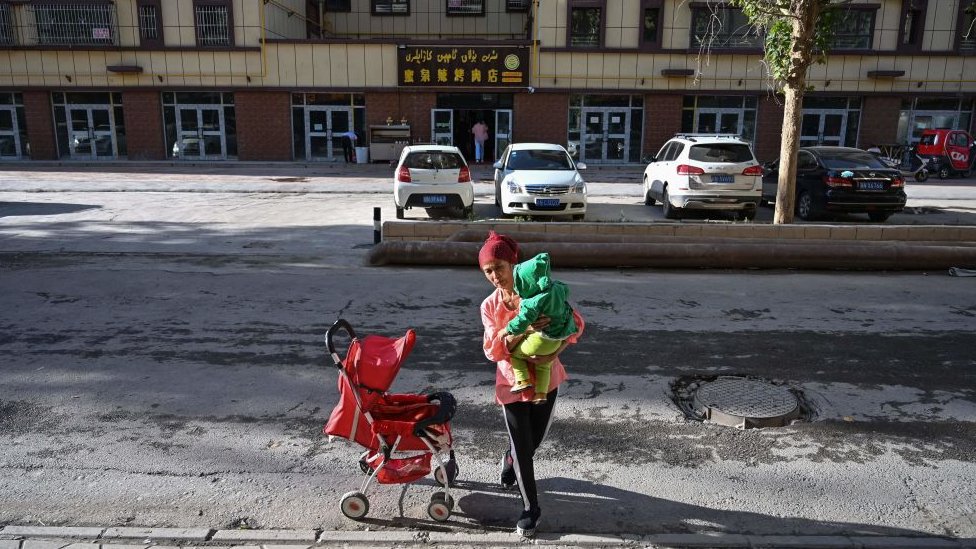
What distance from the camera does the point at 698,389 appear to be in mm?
5770

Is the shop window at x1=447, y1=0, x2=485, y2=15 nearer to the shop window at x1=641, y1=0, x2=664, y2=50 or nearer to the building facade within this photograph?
the building facade

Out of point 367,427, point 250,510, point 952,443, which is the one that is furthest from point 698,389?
point 250,510

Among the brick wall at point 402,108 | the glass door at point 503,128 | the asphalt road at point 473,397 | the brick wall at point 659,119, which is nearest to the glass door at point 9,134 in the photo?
the brick wall at point 402,108

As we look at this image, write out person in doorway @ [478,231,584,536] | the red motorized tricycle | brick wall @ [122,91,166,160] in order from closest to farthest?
person in doorway @ [478,231,584,536]
the red motorized tricycle
brick wall @ [122,91,166,160]

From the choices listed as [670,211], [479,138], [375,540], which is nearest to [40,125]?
[479,138]

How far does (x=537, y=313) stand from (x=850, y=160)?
539 inches

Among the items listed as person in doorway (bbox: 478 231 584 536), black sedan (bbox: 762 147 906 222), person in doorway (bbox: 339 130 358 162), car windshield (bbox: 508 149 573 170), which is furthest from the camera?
person in doorway (bbox: 339 130 358 162)

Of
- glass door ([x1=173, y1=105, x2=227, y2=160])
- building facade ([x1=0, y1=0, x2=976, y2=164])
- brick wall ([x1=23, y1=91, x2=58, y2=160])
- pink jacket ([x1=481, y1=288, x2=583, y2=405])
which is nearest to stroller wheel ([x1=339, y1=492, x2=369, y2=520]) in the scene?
pink jacket ([x1=481, y1=288, x2=583, y2=405])

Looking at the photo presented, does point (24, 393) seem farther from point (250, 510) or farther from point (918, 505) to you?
point (918, 505)

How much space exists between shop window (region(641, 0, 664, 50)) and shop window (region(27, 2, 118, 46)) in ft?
70.7

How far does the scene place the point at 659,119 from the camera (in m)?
29.1

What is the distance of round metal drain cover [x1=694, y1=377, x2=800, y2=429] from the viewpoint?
5133 millimetres

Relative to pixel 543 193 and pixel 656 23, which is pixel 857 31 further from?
pixel 543 193

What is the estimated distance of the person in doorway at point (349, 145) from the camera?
1153 inches
